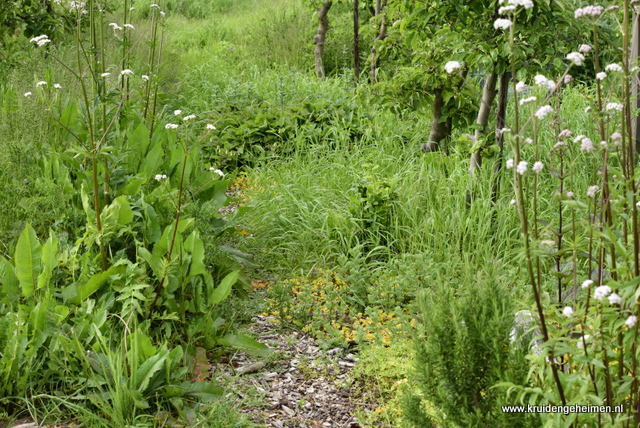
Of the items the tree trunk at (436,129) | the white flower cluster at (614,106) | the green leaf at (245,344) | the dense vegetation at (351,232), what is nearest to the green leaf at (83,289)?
the dense vegetation at (351,232)

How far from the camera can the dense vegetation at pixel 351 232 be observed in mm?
1909

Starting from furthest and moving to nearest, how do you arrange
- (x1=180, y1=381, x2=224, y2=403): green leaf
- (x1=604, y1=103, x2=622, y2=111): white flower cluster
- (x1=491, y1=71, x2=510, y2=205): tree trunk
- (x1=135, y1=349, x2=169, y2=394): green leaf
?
(x1=491, y1=71, x2=510, y2=205): tree trunk
(x1=180, y1=381, x2=224, y2=403): green leaf
(x1=135, y1=349, x2=169, y2=394): green leaf
(x1=604, y1=103, x2=622, y2=111): white flower cluster

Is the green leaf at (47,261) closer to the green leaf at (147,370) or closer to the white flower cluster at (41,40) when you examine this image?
the green leaf at (147,370)

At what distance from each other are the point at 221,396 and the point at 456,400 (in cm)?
115

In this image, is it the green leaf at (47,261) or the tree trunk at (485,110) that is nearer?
the green leaf at (47,261)

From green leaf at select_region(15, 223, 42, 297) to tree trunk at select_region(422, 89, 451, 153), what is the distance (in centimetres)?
339

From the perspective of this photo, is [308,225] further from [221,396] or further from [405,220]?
[221,396]

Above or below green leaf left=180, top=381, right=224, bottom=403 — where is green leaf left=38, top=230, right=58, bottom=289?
above

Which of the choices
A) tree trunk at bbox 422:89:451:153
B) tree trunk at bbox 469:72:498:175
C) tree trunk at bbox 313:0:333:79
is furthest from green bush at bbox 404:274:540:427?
tree trunk at bbox 313:0:333:79

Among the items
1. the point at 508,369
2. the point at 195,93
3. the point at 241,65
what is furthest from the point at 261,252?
the point at 241,65

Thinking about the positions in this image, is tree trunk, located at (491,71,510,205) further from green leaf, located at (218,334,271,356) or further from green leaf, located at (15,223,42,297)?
green leaf, located at (15,223,42,297)

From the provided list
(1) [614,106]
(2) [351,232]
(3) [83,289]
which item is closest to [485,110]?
(2) [351,232]

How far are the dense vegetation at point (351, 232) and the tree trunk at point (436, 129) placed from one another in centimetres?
3

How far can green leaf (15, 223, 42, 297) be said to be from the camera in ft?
9.50
